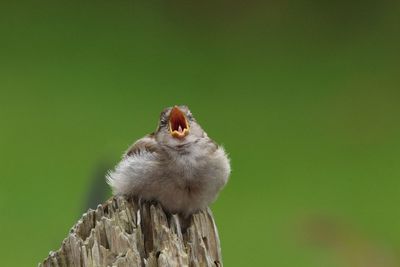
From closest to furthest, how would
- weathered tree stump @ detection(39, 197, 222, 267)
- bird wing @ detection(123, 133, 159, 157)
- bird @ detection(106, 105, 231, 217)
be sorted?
weathered tree stump @ detection(39, 197, 222, 267), bird @ detection(106, 105, 231, 217), bird wing @ detection(123, 133, 159, 157)

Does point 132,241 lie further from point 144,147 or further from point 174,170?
point 144,147

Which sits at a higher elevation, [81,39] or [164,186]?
[81,39]

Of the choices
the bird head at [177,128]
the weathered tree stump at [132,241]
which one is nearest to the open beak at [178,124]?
the bird head at [177,128]

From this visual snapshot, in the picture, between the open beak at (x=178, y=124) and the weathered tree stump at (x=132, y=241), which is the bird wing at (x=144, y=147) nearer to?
the open beak at (x=178, y=124)

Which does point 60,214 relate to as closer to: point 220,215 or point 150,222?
point 220,215

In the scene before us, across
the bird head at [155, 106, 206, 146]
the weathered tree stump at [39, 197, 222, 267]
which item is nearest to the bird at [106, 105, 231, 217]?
the bird head at [155, 106, 206, 146]

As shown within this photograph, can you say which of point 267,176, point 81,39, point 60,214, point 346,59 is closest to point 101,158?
point 60,214

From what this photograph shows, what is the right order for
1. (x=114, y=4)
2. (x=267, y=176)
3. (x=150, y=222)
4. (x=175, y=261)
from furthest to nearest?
(x=114, y=4), (x=267, y=176), (x=150, y=222), (x=175, y=261)

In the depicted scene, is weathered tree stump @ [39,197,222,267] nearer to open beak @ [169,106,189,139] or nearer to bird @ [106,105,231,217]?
bird @ [106,105,231,217]
